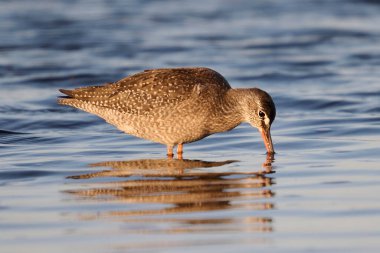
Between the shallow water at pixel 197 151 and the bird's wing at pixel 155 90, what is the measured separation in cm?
63

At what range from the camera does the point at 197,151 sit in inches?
474

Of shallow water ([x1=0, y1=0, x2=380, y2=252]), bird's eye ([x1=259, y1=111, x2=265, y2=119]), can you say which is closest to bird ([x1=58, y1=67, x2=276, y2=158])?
bird's eye ([x1=259, y1=111, x2=265, y2=119])

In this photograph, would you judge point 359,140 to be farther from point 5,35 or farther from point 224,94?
point 5,35

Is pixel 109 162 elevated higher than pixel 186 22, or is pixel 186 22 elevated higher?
pixel 186 22

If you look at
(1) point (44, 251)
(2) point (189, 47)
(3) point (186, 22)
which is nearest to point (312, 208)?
(1) point (44, 251)

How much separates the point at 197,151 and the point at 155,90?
1.05 meters

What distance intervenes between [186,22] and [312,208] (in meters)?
17.9

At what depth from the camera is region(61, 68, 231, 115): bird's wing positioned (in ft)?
37.4

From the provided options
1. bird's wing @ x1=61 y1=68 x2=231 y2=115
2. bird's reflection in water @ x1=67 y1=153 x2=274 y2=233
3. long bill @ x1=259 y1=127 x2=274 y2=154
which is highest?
bird's wing @ x1=61 y1=68 x2=231 y2=115

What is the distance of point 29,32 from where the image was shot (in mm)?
24000

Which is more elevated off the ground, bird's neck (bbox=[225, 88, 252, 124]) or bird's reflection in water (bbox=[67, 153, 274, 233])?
bird's neck (bbox=[225, 88, 252, 124])

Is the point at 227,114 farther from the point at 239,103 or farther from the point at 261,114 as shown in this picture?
the point at 261,114

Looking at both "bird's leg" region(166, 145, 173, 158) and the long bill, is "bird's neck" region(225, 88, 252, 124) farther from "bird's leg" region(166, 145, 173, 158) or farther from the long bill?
"bird's leg" region(166, 145, 173, 158)

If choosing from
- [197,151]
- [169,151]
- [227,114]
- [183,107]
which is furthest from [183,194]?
[197,151]
